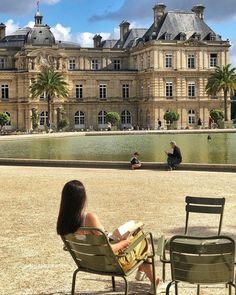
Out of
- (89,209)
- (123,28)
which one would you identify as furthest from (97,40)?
(89,209)

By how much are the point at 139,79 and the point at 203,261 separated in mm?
66730

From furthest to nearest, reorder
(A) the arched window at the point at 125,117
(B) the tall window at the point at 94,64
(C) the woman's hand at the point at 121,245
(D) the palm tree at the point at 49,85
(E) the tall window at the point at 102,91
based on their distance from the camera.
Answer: (B) the tall window at the point at 94,64
(E) the tall window at the point at 102,91
(A) the arched window at the point at 125,117
(D) the palm tree at the point at 49,85
(C) the woman's hand at the point at 121,245

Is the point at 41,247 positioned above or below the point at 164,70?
below

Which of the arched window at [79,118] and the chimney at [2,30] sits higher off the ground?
the chimney at [2,30]

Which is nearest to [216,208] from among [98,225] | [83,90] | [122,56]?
[98,225]

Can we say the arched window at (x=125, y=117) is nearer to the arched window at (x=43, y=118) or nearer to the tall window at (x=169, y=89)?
the tall window at (x=169, y=89)

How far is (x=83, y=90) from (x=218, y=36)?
57.8ft

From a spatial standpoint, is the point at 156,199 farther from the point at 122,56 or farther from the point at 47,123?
the point at 122,56

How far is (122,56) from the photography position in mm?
75625

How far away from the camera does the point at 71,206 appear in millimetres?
6160

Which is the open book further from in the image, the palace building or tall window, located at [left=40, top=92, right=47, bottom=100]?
tall window, located at [left=40, top=92, right=47, bottom=100]

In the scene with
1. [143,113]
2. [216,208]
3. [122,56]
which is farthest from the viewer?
[122,56]

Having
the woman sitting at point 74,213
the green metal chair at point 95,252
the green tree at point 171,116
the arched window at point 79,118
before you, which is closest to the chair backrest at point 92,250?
the green metal chair at point 95,252

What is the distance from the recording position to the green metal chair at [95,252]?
5965mm
